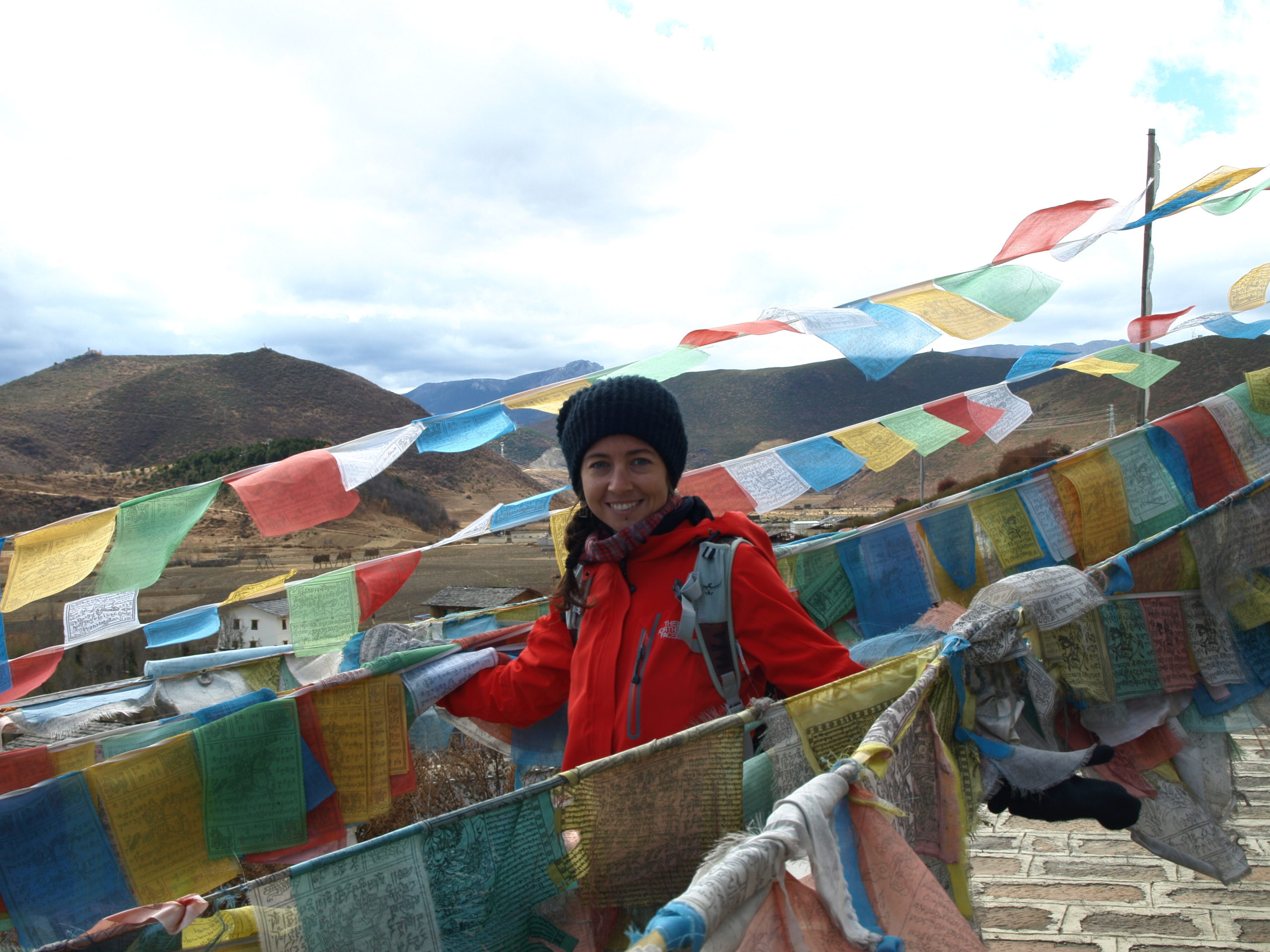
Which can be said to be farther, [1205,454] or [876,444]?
[876,444]

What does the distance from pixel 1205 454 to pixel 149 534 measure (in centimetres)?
463

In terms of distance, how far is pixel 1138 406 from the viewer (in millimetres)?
5523

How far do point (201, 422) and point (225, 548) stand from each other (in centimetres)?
2451

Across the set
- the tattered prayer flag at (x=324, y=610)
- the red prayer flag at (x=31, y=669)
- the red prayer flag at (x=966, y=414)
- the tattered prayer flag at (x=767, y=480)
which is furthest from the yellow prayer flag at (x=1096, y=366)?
the red prayer flag at (x=31, y=669)

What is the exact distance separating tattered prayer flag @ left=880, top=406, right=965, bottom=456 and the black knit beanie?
243 cm

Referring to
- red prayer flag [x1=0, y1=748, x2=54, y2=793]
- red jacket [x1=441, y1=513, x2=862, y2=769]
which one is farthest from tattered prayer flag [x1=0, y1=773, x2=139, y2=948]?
red jacket [x1=441, y1=513, x2=862, y2=769]

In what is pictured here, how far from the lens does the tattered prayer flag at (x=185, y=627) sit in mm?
4648

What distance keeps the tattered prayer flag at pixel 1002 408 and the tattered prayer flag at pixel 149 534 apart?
3.85m

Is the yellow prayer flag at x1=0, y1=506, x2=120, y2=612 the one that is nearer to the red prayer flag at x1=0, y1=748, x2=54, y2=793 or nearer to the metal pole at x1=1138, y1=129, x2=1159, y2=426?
the red prayer flag at x1=0, y1=748, x2=54, y2=793

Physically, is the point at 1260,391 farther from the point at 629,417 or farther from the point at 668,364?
the point at 629,417

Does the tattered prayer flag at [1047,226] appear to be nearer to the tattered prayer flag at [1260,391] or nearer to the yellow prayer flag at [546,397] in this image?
the tattered prayer flag at [1260,391]

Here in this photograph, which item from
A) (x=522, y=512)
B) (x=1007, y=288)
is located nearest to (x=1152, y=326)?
(x=1007, y=288)

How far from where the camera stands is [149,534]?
10.6 ft

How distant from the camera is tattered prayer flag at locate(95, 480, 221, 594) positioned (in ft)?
10.1
